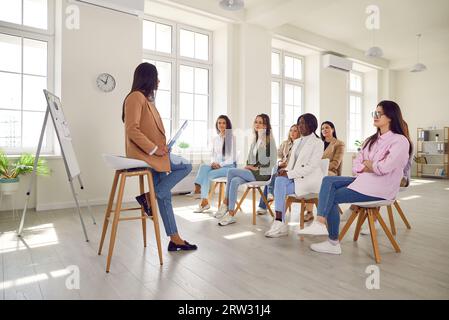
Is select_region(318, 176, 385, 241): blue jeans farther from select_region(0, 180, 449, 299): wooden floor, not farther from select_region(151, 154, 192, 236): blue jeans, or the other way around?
select_region(151, 154, 192, 236): blue jeans

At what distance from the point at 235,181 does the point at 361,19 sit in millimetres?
5154

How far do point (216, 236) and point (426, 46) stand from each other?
8.24 metres

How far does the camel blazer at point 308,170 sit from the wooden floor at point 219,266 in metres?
0.49

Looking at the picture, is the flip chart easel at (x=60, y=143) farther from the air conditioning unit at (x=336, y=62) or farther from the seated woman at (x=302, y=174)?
the air conditioning unit at (x=336, y=62)

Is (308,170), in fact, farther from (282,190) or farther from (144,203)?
(144,203)

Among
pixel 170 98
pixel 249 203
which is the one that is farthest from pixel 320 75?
pixel 249 203

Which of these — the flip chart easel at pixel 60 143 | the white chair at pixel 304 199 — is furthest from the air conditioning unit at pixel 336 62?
the flip chart easel at pixel 60 143

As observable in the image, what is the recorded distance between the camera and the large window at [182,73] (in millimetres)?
5895

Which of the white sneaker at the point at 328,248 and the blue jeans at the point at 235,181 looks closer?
the white sneaker at the point at 328,248

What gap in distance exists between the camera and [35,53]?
4648 millimetres

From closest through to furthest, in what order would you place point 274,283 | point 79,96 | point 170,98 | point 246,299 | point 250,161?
point 246,299 < point 274,283 < point 250,161 < point 79,96 < point 170,98

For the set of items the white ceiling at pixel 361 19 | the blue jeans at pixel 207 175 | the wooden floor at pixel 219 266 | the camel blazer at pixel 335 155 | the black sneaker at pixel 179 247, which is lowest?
the wooden floor at pixel 219 266

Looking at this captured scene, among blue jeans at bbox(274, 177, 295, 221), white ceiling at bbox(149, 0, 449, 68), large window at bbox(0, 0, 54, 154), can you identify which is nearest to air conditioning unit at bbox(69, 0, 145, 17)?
large window at bbox(0, 0, 54, 154)
